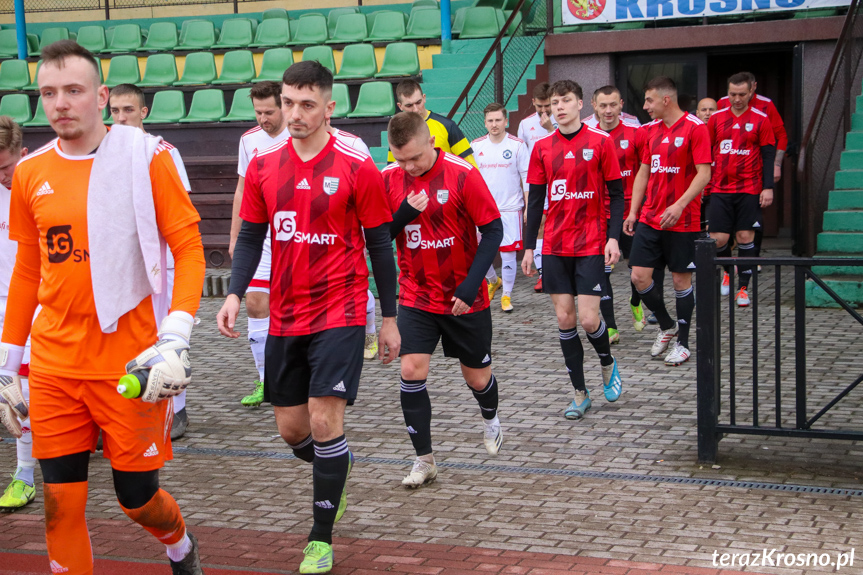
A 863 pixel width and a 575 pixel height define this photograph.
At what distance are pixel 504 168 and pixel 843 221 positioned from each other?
406 centimetres

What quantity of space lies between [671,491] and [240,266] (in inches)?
105

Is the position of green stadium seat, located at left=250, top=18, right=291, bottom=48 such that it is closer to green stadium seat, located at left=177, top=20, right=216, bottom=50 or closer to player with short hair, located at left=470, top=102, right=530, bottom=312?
green stadium seat, located at left=177, top=20, right=216, bottom=50

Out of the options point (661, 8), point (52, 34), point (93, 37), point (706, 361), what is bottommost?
point (706, 361)

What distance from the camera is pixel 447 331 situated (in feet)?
18.8

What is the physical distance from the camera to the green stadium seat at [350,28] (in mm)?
17344

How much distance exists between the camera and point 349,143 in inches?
190

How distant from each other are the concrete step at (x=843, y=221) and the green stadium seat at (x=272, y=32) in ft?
33.9

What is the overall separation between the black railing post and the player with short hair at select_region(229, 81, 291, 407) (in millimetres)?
3007

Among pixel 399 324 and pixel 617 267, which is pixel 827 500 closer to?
pixel 399 324

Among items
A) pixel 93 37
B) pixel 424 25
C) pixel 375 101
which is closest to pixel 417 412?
pixel 375 101

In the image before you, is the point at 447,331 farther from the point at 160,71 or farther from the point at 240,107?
the point at 160,71

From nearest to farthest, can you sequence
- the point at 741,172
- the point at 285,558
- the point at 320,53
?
the point at 285,558, the point at 741,172, the point at 320,53

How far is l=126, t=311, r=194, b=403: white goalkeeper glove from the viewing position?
11.4ft

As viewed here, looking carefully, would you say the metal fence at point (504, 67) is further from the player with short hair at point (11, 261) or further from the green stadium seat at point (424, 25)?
the player with short hair at point (11, 261)
